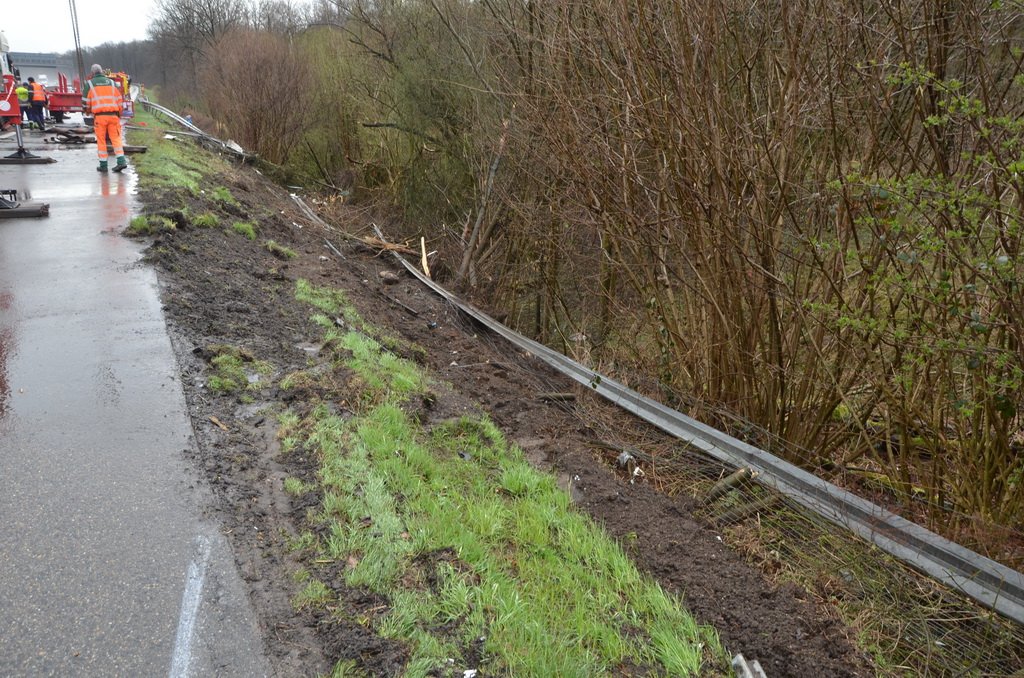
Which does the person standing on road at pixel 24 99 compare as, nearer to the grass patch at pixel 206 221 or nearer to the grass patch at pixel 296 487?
the grass patch at pixel 206 221

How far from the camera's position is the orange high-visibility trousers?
14.0 metres

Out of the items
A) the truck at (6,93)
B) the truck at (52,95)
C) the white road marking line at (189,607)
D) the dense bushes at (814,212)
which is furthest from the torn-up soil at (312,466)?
the truck at (6,93)

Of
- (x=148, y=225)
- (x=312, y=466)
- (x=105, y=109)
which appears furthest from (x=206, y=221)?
(x=312, y=466)

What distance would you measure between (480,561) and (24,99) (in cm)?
2676

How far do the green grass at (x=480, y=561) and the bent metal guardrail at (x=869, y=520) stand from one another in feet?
4.73

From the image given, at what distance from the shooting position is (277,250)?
11086 mm

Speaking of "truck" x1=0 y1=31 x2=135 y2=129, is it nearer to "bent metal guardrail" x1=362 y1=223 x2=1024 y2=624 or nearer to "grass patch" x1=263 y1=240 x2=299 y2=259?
"grass patch" x1=263 y1=240 x2=299 y2=259

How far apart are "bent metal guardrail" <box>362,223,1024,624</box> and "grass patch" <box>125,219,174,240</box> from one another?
6589mm

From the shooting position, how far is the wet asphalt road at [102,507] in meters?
3.05

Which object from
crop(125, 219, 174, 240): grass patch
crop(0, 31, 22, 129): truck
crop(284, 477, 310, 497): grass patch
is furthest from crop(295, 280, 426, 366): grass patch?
crop(0, 31, 22, 129): truck

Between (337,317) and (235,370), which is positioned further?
(337,317)

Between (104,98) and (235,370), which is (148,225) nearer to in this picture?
(235,370)

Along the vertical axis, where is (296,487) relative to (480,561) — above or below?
above

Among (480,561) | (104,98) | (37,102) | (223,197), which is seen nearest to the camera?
(480,561)
